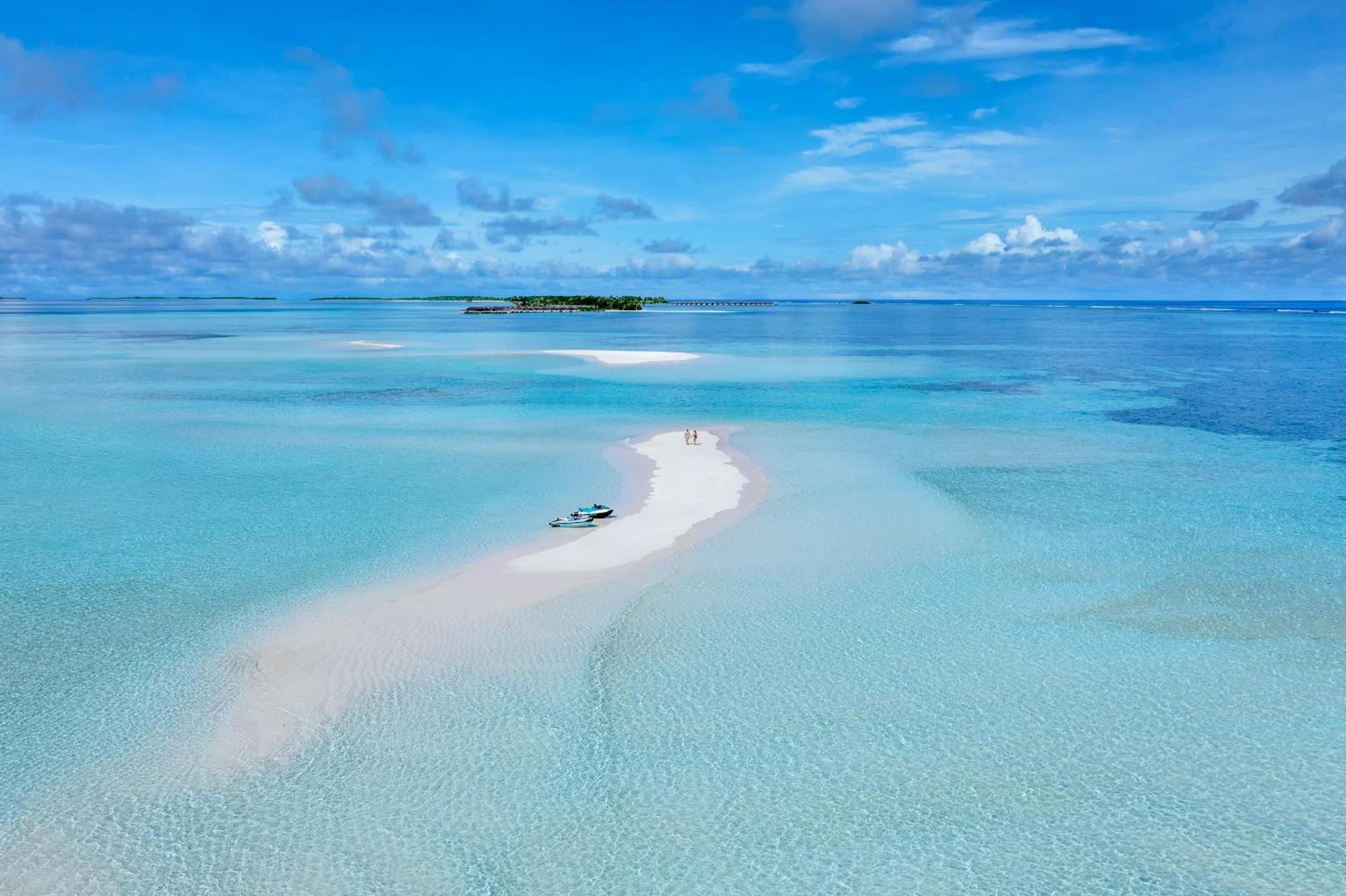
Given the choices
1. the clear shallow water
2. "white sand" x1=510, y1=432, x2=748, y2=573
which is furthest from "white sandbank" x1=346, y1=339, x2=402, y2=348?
"white sand" x1=510, y1=432, x2=748, y2=573

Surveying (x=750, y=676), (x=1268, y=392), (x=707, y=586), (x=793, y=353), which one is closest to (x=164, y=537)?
(x=707, y=586)

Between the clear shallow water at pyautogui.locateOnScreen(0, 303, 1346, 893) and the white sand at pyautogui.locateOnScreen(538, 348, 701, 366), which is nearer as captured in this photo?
the clear shallow water at pyautogui.locateOnScreen(0, 303, 1346, 893)

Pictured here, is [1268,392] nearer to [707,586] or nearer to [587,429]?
[587,429]

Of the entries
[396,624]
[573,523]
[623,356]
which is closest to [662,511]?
[573,523]

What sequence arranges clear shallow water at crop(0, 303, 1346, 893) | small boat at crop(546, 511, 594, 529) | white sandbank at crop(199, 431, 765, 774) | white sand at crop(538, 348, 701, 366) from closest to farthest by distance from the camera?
clear shallow water at crop(0, 303, 1346, 893)
white sandbank at crop(199, 431, 765, 774)
small boat at crop(546, 511, 594, 529)
white sand at crop(538, 348, 701, 366)

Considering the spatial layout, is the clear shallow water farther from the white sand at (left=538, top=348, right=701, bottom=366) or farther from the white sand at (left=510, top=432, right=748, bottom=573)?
the white sand at (left=538, top=348, right=701, bottom=366)

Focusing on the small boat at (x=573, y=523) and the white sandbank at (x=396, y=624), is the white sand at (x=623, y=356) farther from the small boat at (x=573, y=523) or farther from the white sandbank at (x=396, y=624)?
the small boat at (x=573, y=523)
